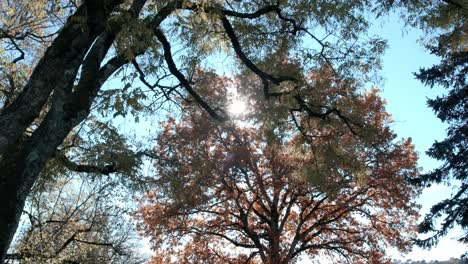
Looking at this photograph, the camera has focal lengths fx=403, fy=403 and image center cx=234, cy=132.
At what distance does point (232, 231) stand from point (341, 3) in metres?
11.6

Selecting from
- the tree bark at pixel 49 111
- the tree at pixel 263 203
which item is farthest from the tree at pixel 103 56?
the tree at pixel 263 203

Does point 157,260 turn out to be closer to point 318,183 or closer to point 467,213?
point 318,183

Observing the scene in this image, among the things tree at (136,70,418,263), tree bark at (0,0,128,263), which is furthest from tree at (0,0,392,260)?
tree at (136,70,418,263)

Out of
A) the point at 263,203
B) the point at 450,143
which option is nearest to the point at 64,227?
the point at 263,203

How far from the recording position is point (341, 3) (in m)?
6.38

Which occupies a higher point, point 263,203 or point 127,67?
point 263,203

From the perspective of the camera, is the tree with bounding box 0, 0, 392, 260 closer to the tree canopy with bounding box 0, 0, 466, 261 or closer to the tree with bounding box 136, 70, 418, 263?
the tree canopy with bounding box 0, 0, 466, 261

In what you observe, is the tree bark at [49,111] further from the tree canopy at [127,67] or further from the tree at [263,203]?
the tree at [263,203]

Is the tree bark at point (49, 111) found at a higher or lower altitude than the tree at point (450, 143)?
lower

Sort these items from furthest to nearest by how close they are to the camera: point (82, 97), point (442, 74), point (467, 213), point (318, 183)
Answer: point (442, 74), point (467, 213), point (318, 183), point (82, 97)

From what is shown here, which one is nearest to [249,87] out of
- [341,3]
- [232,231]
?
[341,3]

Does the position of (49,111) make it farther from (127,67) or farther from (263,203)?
(263,203)

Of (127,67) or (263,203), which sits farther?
(263,203)

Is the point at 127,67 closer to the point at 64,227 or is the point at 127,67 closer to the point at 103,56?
the point at 103,56
